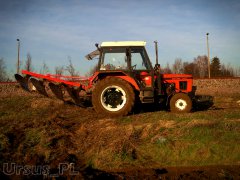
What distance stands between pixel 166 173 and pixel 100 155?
1.04 m

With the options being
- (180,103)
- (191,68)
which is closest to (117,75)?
(180,103)

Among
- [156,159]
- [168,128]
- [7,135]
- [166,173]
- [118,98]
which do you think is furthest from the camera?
[118,98]

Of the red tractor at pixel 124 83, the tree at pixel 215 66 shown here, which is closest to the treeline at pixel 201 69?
the tree at pixel 215 66

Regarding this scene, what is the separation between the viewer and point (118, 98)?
264 inches

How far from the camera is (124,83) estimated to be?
21.5ft

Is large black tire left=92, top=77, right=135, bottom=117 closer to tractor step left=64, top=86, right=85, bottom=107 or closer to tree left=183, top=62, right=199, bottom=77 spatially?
tractor step left=64, top=86, right=85, bottom=107

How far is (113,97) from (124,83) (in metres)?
0.52

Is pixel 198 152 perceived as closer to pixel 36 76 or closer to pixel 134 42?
pixel 134 42

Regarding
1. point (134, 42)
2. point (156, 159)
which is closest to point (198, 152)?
point (156, 159)

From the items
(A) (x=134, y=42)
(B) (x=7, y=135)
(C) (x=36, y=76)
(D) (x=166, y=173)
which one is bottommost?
(D) (x=166, y=173)

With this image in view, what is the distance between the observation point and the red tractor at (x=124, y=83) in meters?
6.59

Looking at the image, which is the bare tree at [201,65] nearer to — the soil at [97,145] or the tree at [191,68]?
the tree at [191,68]

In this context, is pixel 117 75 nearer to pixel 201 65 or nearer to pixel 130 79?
pixel 130 79

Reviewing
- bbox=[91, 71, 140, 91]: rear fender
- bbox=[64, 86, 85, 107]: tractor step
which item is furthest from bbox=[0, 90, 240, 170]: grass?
bbox=[64, 86, 85, 107]: tractor step
